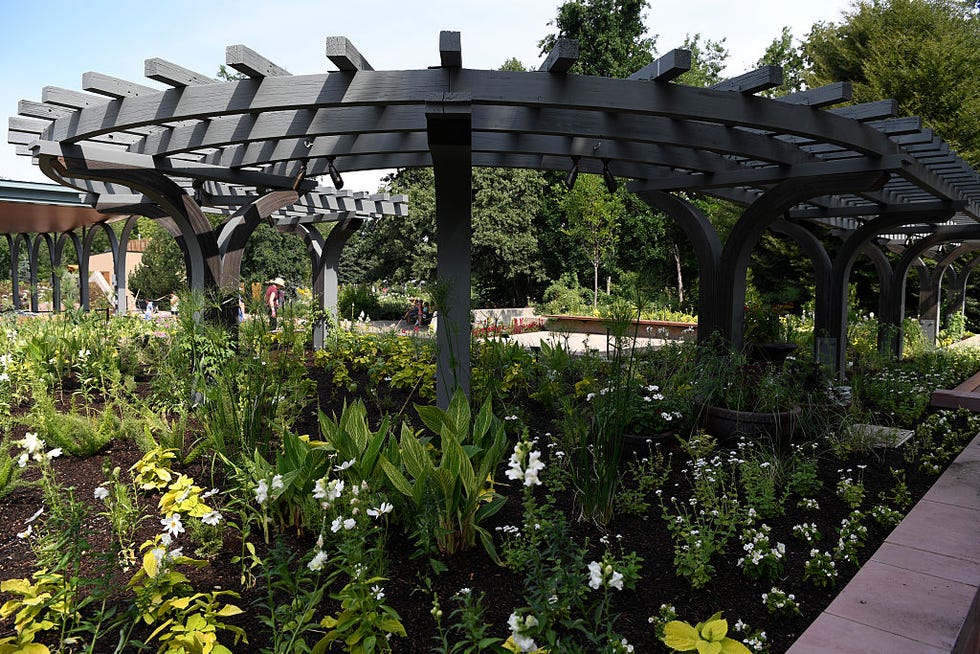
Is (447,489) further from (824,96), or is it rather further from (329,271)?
(329,271)

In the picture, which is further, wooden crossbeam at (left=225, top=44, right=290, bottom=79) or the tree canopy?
the tree canopy

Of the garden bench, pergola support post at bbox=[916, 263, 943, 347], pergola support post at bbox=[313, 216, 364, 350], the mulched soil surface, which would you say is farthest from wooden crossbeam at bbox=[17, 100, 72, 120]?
pergola support post at bbox=[916, 263, 943, 347]

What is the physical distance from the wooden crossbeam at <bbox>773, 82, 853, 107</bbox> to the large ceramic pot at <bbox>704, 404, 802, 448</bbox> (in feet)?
6.47

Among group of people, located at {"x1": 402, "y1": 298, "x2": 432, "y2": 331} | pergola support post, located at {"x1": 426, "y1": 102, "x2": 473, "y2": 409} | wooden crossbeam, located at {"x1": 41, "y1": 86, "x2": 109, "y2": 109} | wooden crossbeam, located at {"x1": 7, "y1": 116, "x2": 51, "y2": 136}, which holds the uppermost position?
wooden crossbeam, located at {"x1": 7, "y1": 116, "x2": 51, "y2": 136}

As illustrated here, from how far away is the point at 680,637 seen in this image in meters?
1.61

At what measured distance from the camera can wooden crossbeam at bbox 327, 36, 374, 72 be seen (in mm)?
2902

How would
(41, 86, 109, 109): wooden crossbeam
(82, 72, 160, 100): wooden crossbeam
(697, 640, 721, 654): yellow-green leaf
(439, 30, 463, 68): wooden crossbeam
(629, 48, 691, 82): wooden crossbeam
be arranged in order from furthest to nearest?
(41, 86, 109, 109): wooden crossbeam → (82, 72, 160, 100): wooden crossbeam → (629, 48, 691, 82): wooden crossbeam → (439, 30, 463, 68): wooden crossbeam → (697, 640, 721, 654): yellow-green leaf

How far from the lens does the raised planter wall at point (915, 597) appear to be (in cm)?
183

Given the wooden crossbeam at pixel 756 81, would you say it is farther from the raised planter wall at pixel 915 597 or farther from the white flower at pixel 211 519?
the white flower at pixel 211 519

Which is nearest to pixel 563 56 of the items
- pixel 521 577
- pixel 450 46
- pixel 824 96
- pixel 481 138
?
pixel 450 46

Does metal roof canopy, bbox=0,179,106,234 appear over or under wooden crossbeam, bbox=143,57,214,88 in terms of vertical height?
over

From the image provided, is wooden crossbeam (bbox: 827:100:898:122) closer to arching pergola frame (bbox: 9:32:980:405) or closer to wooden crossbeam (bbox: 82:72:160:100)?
arching pergola frame (bbox: 9:32:980:405)

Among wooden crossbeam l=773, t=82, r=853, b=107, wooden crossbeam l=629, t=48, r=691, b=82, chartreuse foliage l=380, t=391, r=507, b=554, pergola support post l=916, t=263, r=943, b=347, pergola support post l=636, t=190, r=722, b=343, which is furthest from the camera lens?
pergola support post l=916, t=263, r=943, b=347

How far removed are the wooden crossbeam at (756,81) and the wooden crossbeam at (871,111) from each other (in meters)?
0.81
